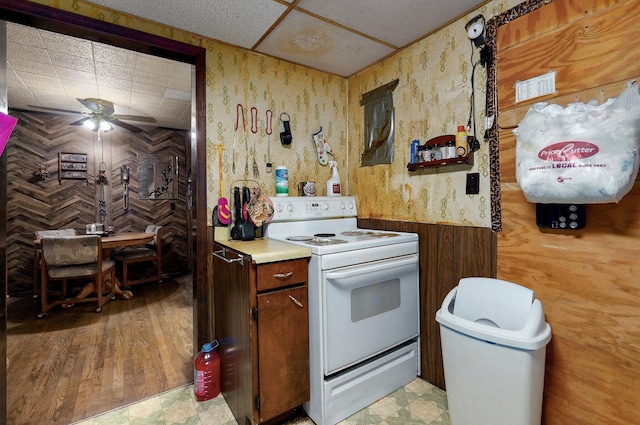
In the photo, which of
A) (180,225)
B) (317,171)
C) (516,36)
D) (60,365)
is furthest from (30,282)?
(516,36)

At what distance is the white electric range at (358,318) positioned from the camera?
1489 millimetres

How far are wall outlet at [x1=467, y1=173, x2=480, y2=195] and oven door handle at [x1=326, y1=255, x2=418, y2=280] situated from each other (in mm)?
524

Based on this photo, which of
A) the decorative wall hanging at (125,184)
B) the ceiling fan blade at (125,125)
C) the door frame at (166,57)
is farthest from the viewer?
the decorative wall hanging at (125,184)

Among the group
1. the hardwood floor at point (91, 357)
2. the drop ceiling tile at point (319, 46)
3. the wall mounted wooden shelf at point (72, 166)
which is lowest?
the hardwood floor at point (91, 357)

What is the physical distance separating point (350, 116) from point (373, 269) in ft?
4.79

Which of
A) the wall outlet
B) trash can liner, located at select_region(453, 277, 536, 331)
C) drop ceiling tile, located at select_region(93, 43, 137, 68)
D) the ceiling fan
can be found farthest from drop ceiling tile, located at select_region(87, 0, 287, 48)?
the ceiling fan

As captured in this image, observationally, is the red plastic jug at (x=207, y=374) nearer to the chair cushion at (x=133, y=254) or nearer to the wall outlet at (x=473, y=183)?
the wall outlet at (x=473, y=183)

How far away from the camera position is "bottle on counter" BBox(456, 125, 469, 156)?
1679mm

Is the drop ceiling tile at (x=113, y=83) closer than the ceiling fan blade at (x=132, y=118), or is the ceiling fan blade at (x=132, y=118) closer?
the drop ceiling tile at (x=113, y=83)

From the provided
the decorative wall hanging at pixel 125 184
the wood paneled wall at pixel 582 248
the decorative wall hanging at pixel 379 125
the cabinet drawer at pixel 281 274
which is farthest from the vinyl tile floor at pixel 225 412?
the decorative wall hanging at pixel 125 184

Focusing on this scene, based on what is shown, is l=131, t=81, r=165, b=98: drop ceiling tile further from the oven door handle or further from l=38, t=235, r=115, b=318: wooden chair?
the oven door handle

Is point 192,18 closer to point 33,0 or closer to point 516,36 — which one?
point 33,0

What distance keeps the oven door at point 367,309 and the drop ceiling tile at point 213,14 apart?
57.3 inches

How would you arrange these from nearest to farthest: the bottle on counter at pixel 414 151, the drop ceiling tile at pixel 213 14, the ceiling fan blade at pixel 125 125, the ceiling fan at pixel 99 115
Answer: the drop ceiling tile at pixel 213 14
the bottle on counter at pixel 414 151
the ceiling fan at pixel 99 115
the ceiling fan blade at pixel 125 125
